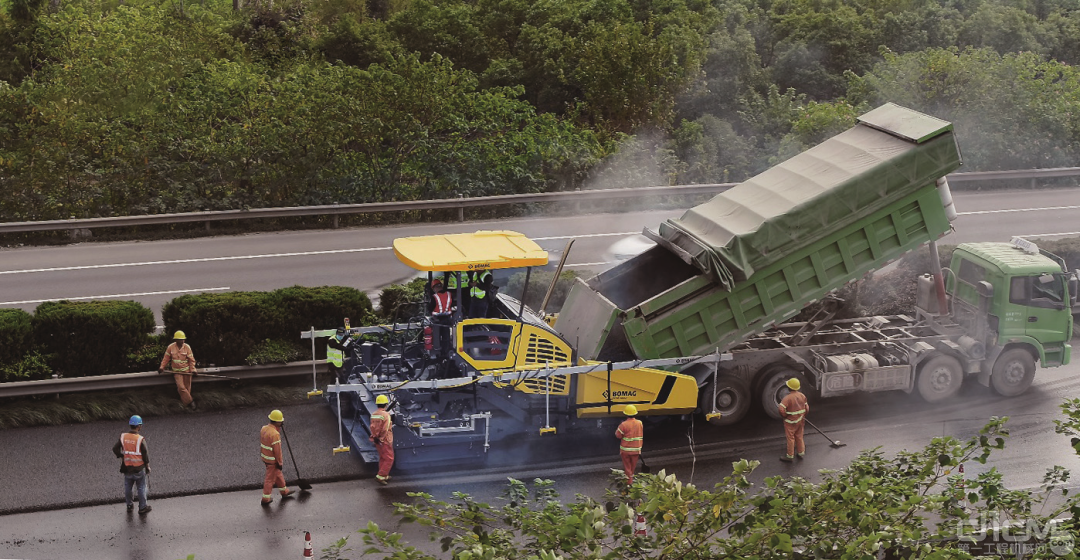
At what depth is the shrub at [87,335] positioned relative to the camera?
1647cm

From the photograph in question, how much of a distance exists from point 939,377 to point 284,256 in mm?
12392

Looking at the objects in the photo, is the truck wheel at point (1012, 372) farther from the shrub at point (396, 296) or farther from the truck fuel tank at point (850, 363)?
the shrub at point (396, 296)

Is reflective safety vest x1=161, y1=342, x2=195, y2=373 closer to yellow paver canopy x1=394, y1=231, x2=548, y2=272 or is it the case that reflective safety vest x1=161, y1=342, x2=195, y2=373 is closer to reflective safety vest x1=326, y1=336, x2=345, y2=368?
reflective safety vest x1=326, y1=336, x2=345, y2=368

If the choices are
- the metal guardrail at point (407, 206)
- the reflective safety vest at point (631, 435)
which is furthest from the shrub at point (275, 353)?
the metal guardrail at point (407, 206)

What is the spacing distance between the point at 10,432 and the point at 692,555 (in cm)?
1149

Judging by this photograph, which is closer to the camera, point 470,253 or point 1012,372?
point 470,253

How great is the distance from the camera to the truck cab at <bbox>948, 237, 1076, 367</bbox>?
1625 cm

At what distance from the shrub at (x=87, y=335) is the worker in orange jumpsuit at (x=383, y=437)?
186 inches

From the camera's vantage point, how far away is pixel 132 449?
13.2 m

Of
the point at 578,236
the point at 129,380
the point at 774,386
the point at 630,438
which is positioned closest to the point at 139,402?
the point at 129,380

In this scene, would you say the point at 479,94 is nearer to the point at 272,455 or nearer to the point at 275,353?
the point at 275,353

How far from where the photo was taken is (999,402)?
54.4 feet

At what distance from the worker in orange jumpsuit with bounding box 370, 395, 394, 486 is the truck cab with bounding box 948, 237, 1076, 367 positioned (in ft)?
27.8

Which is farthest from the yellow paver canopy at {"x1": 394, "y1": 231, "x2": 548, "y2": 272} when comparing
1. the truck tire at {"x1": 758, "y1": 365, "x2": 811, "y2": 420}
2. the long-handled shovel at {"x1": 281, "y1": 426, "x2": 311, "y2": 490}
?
the truck tire at {"x1": 758, "y1": 365, "x2": 811, "y2": 420}
